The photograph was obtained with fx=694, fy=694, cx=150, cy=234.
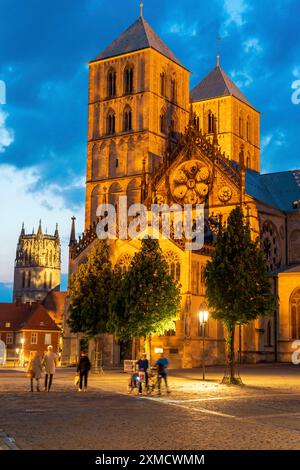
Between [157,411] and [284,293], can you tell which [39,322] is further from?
[157,411]

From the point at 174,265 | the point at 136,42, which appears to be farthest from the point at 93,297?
the point at 136,42

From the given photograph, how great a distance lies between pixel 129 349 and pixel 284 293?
549 inches

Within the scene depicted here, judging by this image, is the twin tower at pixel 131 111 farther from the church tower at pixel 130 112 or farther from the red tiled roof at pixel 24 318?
the red tiled roof at pixel 24 318

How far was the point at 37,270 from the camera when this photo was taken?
18362 cm

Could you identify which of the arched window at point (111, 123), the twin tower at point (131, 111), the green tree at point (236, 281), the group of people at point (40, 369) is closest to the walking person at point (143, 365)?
the group of people at point (40, 369)

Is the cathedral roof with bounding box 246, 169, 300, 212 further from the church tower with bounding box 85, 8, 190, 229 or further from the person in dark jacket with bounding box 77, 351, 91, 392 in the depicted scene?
the person in dark jacket with bounding box 77, 351, 91, 392

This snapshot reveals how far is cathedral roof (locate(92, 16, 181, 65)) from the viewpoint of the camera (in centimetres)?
7612

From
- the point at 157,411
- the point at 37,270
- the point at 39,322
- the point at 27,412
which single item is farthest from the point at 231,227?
the point at 37,270

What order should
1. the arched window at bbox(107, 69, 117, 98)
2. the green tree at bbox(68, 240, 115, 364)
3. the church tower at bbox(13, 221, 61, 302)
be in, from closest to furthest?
1. the green tree at bbox(68, 240, 115, 364)
2. the arched window at bbox(107, 69, 117, 98)
3. the church tower at bbox(13, 221, 61, 302)

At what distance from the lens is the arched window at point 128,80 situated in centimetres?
7575

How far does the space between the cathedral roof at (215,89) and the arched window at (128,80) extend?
15870 mm

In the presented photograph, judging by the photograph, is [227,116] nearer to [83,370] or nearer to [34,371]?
[83,370]

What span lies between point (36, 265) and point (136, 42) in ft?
377

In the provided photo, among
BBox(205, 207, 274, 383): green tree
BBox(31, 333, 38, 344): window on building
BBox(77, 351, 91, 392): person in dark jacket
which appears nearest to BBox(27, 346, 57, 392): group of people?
BBox(77, 351, 91, 392): person in dark jacket
